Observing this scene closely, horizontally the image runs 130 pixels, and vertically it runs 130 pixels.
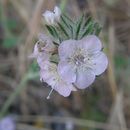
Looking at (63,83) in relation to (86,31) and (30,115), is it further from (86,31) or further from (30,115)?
(30,115)

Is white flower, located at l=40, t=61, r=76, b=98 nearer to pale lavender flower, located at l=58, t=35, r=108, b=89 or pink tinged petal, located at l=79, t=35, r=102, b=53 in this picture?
pale lavender flower, located at l=58, t=35, r=108, b=89

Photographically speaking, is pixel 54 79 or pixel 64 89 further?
pixel 54 79

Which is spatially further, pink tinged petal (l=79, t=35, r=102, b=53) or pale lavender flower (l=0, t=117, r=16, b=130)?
pale lavender flower (l=0, t=117, r=16, b=130)

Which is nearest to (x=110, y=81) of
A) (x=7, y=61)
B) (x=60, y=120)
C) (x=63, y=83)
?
(x=60, y=120)

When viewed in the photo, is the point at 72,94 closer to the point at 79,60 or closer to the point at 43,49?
the point at 79,60

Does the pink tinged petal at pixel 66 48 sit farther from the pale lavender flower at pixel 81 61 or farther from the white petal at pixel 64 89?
the white petal at pixel 64 89

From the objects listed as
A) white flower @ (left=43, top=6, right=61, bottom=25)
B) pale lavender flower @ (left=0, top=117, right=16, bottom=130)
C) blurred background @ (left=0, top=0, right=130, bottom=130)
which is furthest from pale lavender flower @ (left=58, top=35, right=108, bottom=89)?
pale lavender flower @ (left=0, top=117, right=16, bottom=130)

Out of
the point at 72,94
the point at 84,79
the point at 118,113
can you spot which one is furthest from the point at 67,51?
the point at 72,94
